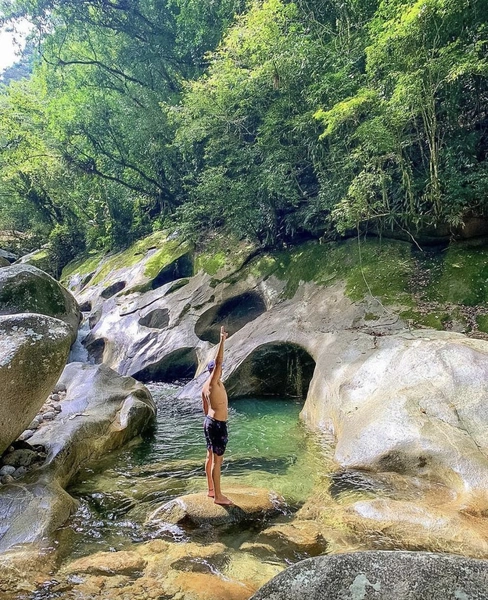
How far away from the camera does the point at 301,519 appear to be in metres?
5.57

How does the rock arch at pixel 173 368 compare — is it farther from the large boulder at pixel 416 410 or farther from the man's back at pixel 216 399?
the man's back at pixel 216 399

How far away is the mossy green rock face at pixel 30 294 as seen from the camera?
Answer: 543 inches

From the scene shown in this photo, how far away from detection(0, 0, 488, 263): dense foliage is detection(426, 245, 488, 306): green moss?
1165 millimetres

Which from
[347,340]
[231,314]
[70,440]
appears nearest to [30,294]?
[231,314]

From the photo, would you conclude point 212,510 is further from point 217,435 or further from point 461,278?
point 461,278

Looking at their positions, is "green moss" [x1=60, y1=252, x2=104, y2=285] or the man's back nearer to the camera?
the man's back

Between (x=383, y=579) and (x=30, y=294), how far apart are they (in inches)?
568

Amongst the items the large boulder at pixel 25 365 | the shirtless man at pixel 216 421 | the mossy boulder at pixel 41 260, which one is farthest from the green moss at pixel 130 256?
the shirtless man at pixel 216 421

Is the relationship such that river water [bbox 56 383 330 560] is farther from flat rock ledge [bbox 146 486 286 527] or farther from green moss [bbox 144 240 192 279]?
green moss [bbox 144 240 192 279]

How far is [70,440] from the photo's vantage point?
7.20 m

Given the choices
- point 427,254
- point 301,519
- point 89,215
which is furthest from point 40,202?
point 301,519

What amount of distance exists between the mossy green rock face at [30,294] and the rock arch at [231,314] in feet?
14.9

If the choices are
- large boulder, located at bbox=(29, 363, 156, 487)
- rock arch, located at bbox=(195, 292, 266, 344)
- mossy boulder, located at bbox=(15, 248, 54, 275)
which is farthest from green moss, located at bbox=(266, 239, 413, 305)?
mossy boulder, located at bbox=(15, 248, 54, 275)

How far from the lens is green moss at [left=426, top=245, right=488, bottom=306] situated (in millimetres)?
11445
